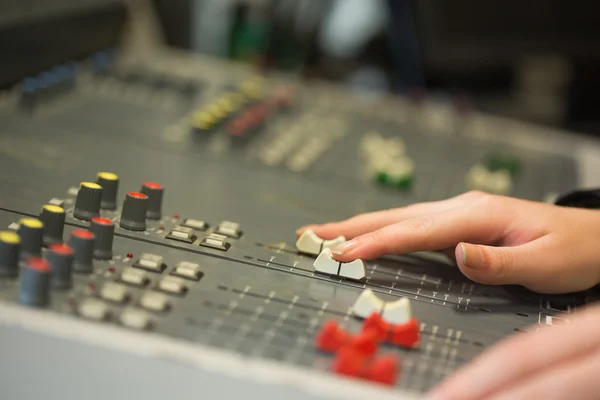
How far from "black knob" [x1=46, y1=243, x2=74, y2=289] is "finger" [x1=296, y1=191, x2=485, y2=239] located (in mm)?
387

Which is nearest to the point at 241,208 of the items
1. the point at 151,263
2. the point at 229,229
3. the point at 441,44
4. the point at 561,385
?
the point at 229,229

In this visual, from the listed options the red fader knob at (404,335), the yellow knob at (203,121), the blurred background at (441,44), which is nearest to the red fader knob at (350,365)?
the red fader knob at (404,335)

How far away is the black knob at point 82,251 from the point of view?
0.92 meters

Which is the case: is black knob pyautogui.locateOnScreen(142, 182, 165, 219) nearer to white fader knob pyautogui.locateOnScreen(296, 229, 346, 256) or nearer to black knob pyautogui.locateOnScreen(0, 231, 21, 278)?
white fader knob pyautogui.locateOnScreen(296, 229, 346, 256)

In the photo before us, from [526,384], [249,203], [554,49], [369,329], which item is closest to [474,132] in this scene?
[554,49]

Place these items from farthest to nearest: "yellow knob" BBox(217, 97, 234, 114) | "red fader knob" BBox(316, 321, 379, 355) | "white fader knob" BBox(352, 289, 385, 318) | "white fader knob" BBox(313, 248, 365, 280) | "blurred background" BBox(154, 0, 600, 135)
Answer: "blurred background" BBox(154, 0, 600, 135) < "yellow knob" BBox(217, 97, 234, 114) < "white fader knob" BBox(313, 248, 365, 280) < "white fader knob" BBox(352, 289, 385, 318) < "red fader knob" BBox(316, 321, 379, 355)

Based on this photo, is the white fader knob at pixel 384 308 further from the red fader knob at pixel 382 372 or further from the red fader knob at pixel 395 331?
the red fader knob at pixel 382 372

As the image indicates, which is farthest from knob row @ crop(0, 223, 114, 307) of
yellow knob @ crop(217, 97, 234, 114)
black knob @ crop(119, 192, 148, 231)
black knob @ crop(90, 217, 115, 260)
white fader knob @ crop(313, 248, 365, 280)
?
yellow knob @ crop(217, 97, 234, 114)

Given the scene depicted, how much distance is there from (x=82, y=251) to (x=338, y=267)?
313mm

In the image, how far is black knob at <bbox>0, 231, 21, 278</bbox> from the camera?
873mm

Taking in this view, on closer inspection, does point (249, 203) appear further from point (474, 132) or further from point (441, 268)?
point (474, 132)

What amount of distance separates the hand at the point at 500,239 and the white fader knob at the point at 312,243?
0.11 feet

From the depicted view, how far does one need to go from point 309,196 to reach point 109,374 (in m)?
0.77

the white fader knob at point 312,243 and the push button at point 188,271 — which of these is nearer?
the push button at point 188,271
